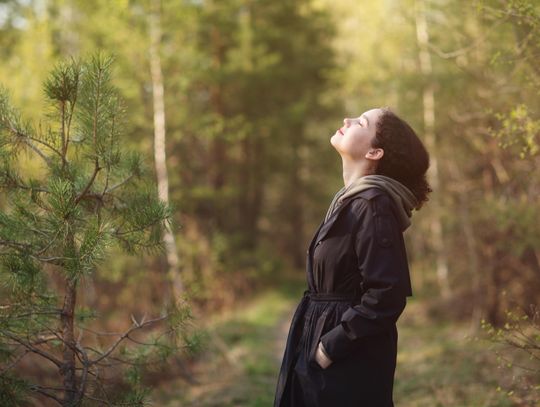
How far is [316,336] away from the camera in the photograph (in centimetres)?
275

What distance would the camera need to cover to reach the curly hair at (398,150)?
2.88 meters

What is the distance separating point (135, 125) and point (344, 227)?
8502 millimetres

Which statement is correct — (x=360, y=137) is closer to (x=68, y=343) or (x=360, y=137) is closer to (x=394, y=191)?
(x=394, y=191)

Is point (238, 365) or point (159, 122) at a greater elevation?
point (159, 122)

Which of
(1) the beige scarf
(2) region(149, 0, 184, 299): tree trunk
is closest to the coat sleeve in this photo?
(1) the beige scarf

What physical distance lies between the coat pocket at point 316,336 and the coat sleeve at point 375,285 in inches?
3.3

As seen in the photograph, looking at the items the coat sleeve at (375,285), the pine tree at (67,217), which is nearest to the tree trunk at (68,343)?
the pine tree at (67,217)

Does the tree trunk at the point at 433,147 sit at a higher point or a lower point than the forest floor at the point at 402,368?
higher

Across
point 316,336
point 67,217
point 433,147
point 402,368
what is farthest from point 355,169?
point 433,147

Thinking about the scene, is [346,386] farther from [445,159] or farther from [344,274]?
[445,159]

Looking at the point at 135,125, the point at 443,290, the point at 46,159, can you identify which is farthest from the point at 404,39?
the point at 46,159

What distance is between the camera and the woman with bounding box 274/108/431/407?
2600 mm

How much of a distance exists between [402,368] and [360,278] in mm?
5348

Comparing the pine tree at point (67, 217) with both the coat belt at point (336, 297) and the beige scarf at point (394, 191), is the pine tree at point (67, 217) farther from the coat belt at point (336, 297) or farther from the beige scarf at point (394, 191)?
the beige scarf at point (394, 191)
